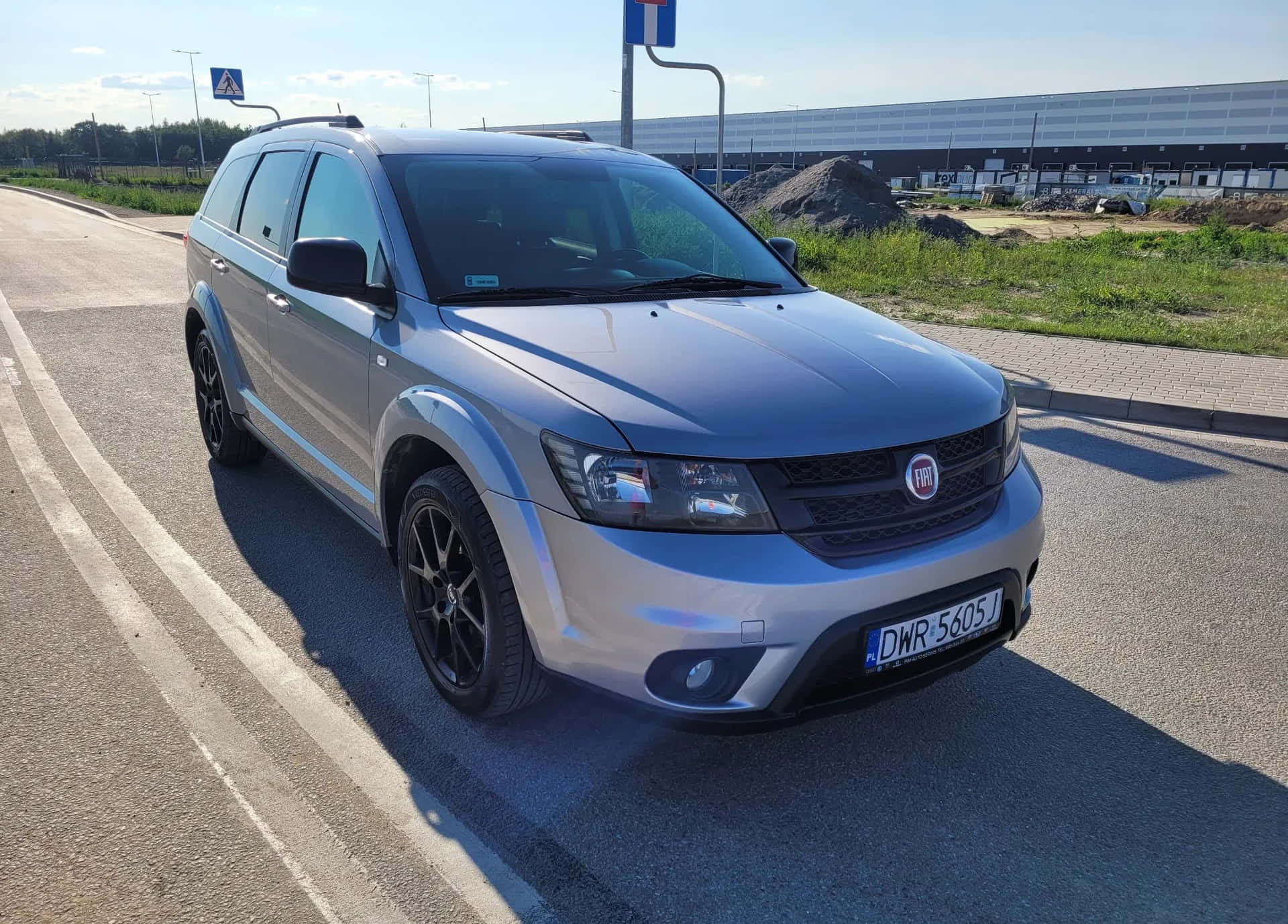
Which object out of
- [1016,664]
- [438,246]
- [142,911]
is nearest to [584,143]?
[438,246]

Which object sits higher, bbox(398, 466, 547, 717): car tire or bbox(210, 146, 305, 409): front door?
bbox(210, 146, 305, 409): front door

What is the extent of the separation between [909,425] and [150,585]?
3141 mm

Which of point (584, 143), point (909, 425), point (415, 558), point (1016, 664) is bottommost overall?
point (1016, 664)

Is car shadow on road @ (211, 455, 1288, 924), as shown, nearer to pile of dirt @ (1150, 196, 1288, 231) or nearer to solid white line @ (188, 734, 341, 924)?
solid white line @ (188, 734, 341, 924)

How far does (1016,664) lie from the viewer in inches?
143

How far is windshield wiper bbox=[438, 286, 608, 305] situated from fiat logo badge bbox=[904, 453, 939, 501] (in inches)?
53.5

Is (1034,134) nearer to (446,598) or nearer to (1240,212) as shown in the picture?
(1240,212)

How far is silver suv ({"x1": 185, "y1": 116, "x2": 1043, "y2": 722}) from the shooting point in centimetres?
252

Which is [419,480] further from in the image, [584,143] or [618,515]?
[584,143]

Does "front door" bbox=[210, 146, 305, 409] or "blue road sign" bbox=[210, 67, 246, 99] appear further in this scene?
"blue road sign" bbox=[210, 67, 246, 99]

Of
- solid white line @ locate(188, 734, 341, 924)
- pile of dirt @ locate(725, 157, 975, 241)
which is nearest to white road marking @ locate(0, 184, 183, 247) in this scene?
pile of dirt @ locate(725, 157, 975, 241)

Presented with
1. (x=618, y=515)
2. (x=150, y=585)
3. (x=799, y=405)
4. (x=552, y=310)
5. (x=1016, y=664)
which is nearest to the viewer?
(x=618, y=515)

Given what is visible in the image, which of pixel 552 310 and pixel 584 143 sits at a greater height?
pixel 584 143

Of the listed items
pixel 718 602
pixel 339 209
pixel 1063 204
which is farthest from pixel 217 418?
pixel 1063 204
